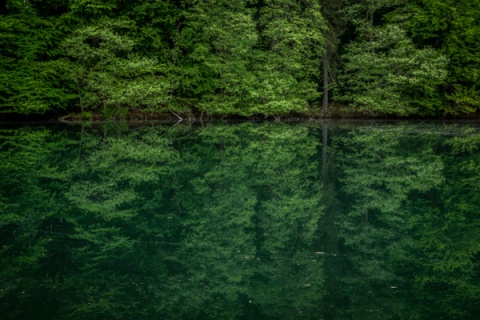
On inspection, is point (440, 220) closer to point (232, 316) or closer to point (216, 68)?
point (232, 316)

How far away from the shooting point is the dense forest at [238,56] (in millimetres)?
25484

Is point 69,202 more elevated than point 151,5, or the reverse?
point 151,5

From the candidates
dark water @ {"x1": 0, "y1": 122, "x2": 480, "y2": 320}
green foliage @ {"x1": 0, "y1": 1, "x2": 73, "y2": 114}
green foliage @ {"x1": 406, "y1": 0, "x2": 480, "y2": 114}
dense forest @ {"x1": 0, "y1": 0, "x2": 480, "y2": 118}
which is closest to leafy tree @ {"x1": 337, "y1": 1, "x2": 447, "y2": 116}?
dense forest @ {"x1": 0, "y1": 0, "x2": 480, "y2": 118}

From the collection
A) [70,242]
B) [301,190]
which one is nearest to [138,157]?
[301,190]

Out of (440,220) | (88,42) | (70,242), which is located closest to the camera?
(70,242)

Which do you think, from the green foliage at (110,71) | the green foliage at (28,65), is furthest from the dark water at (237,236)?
the green foliage at (110,71)

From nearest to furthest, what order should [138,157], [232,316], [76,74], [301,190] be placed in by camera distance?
[232,316] < [301,190] < [138,157] < [76,74]

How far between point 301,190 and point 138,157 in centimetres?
590

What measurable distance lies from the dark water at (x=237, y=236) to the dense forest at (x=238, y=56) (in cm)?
1254

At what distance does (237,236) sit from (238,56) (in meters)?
23.6

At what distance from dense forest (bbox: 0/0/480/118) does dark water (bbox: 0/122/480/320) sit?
41.1ft

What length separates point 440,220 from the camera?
780 centimetres

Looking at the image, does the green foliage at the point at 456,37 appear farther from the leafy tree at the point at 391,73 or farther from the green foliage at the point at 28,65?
the green foliage at the point at 28,65

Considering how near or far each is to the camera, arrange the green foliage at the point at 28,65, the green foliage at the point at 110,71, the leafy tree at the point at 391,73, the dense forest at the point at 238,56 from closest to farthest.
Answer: the green foliage at the point at 28,65, the green foliage at the point at 110,71, the dense forest at the point at 238,56, the leafy tree at the point at 391,73
